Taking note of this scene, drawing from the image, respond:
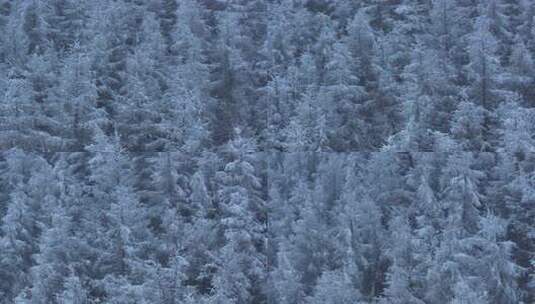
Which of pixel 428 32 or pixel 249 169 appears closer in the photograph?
pixel 249 169

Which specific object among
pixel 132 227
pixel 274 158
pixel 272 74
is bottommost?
pixel 132 227

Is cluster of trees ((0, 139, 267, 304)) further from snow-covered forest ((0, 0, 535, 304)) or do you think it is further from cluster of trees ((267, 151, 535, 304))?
cluster of trees ((267, 151, 535, 304))

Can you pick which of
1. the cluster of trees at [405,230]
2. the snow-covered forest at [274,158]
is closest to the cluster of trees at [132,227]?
the snow-covered forest at [274,158]

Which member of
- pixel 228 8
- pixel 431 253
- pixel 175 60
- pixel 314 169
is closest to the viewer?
pixel 431 253

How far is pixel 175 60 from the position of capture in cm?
330

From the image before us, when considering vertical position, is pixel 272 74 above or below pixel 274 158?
above

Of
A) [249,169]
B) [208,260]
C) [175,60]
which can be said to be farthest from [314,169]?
[175,60]

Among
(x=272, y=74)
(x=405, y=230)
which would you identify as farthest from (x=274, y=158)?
(x=405, y=230)

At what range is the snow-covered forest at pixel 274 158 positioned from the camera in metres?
2.90

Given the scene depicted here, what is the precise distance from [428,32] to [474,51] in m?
0.20

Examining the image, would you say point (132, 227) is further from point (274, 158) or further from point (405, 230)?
point (405, 230)

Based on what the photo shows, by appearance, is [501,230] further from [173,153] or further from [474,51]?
[173,153]

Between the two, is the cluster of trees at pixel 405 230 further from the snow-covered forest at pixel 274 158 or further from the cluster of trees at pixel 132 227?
the cluster of trees at pixel 132 227

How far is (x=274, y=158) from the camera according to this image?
311 cm
